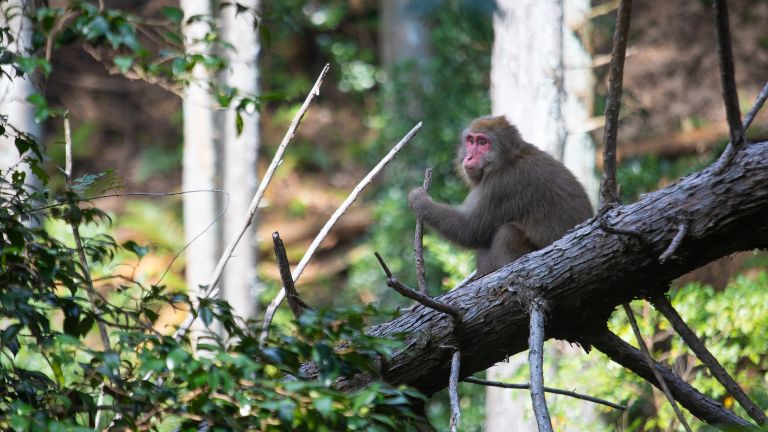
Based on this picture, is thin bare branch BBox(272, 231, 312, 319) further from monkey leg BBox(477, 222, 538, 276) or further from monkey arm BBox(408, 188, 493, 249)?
monkey arm BBox(408, 188, 493, 249)

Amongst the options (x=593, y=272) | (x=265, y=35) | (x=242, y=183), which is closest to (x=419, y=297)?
(x=593, y=272)

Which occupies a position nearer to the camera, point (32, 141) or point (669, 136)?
point (32, 141)

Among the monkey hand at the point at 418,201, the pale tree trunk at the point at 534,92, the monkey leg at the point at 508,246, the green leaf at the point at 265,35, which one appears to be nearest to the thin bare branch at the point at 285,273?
the green leaf at the point at 265,35

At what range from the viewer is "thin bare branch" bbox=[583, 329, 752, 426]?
11.9ft

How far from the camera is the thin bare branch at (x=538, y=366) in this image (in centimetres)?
286

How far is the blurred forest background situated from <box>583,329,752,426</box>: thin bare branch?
1.50 m

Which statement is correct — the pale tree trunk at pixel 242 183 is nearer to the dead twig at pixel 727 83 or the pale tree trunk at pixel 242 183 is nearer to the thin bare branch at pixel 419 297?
the thin bare branch at pixel 419 297

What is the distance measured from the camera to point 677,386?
12.1 feet

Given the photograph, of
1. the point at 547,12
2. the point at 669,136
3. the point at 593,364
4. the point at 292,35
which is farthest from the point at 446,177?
the point at 292,35

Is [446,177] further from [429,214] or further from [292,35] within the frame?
[292,35]

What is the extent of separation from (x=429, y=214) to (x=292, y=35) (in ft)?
40.0

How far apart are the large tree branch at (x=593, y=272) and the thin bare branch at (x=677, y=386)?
0.10 m

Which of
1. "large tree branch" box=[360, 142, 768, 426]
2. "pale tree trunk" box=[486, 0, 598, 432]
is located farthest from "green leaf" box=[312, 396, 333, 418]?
"pale tree trunk" box=[486, 0, 598, 432]

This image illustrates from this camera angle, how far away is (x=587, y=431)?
6.45m
